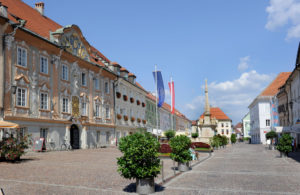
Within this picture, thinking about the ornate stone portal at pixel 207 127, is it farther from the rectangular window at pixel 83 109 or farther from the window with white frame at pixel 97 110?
the rectangular window at pixel 83 109

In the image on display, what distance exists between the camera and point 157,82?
33.5 metres

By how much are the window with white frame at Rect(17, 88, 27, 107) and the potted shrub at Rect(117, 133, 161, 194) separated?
646 inches

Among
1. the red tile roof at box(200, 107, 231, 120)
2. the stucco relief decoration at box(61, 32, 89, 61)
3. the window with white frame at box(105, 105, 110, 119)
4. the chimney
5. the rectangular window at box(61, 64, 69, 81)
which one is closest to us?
the rectangular window at box(61, 64, 69, 81)

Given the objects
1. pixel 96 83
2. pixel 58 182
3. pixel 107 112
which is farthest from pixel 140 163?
pixel 107 112

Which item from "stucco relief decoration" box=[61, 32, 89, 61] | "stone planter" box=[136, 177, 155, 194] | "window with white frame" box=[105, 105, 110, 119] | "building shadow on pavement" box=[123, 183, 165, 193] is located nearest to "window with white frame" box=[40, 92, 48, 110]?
"stucco relief decoration" box=[61, 32, 89, 61]

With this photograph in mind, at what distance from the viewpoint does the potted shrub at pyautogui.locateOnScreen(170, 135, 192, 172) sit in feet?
52.5

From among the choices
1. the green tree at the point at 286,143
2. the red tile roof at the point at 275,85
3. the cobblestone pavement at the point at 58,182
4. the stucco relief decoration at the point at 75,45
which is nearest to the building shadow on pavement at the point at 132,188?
the cobblestone pavement at the point at 58,182

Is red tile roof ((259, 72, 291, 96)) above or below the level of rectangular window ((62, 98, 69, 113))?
above

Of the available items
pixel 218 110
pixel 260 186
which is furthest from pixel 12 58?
pixel 218 110

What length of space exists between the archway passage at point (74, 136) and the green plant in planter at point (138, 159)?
913 inches

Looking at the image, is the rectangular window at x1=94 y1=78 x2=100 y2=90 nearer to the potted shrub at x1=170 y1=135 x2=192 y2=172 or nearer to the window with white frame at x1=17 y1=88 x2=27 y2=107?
the window with white frame at x1=17 y1=88 x2=27 y2=107

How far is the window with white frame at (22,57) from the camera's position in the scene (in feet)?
79.9

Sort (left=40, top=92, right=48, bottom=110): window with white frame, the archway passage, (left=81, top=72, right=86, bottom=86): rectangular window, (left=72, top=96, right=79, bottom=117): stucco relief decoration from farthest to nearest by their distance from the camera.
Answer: (left=81, top=72, right=86, bottom=86): rectangular window, the archway passage, (left=72, top=96, right=79, bottom=117): stucco relief decoration, (left=40, top=92, right=48, bottom=110): window with white frame

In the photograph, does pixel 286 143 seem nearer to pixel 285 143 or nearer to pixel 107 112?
pixel 285 143
